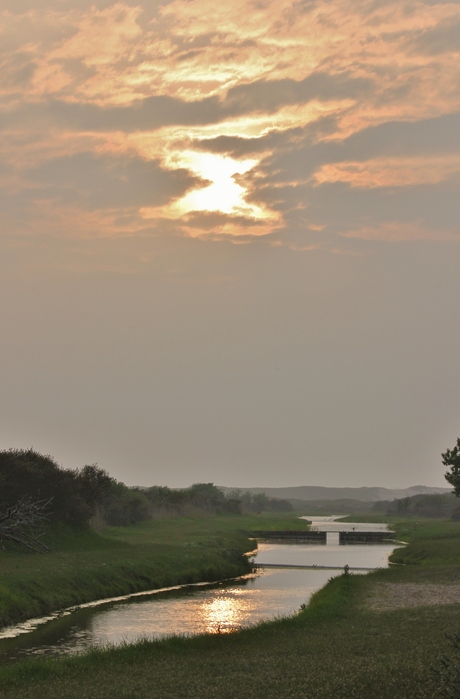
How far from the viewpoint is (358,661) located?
25.3 m

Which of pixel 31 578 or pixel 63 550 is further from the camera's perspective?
pixel 63 550

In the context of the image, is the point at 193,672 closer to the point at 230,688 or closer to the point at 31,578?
the point at 230,688

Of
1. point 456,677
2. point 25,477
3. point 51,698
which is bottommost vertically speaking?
point 51,698

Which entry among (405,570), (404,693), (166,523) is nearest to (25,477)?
(405,570)

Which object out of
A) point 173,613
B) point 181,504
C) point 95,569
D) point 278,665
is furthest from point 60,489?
point 181,504

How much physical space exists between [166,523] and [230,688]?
10527 cm

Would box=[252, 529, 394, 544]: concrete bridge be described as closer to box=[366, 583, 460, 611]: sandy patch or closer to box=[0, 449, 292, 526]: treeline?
box=[0, 449, 292, 526]: treeline

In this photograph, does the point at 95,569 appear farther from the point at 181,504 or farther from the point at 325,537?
the point at 181,504

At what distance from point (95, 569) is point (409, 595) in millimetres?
22255

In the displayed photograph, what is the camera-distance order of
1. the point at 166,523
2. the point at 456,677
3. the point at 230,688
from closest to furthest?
the point at 456,677
the point at 230,688
the point at 166,523

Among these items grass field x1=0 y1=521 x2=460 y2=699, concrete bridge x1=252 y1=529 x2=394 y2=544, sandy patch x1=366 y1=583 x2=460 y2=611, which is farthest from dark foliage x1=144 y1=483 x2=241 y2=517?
grass field x1=0 y1=521 x2=460 y2=699

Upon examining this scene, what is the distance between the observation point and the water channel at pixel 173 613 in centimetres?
3672

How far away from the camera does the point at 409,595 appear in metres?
47.1

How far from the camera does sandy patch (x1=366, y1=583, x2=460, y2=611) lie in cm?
4288
